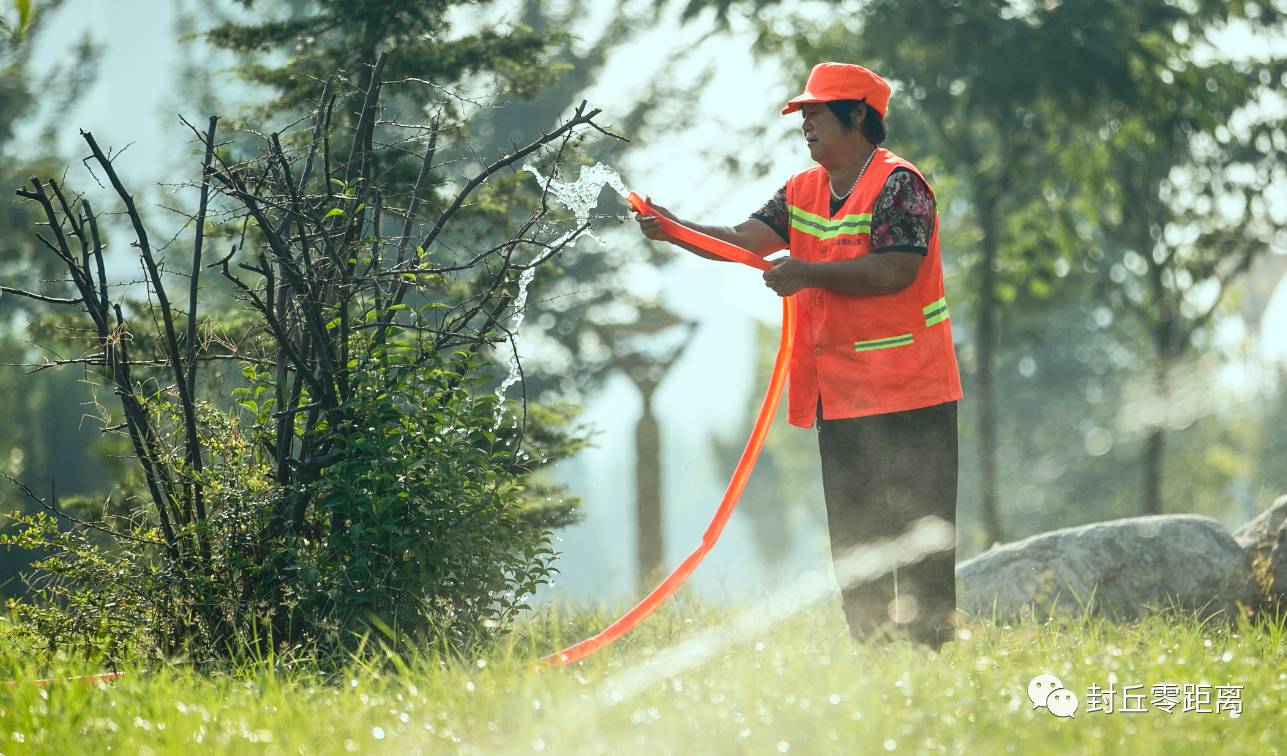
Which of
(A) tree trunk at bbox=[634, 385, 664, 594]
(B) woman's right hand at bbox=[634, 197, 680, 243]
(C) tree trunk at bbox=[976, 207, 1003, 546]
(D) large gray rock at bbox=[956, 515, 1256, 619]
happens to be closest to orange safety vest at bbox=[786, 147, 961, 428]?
(B) woman's right hand at bbox=[634, 197, 680, 243]

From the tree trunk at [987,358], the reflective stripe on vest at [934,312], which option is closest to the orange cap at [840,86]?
the reflective stripe on vest at [934,312]

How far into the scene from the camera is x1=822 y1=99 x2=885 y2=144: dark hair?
515cm

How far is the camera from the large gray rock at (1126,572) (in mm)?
6973

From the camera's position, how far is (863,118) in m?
5.19

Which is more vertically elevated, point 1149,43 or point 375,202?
point 1149,43

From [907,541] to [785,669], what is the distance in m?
1.13

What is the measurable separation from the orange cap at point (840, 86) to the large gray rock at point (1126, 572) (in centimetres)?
285

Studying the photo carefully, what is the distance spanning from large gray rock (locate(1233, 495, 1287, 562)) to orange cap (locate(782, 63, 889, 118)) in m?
3.63

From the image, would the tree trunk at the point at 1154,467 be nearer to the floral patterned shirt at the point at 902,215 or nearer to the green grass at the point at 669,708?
the green grass at the point at 669,708

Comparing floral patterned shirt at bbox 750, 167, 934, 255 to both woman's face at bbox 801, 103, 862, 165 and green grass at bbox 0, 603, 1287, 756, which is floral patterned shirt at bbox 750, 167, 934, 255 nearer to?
woman's face at bbox 801, 103, 862, 165

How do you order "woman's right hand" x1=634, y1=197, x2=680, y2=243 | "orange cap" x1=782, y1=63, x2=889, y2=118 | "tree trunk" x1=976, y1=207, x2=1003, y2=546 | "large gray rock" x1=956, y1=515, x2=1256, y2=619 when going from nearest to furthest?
"orange cap" x1=782, y1=63, x2=889, y2=118, "woman's right hand" x1=634, y1=197, x2=680, y2=243, "large gray rock" x1=956, y1=515, x2=1256, y2=619, "tree trunk" x1=976, y1=207, x2=1003, y2=546

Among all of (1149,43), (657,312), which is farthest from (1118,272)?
(657,312)

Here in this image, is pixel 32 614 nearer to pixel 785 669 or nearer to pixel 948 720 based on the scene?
pixel 785 669

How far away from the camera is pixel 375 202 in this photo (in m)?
5.70
